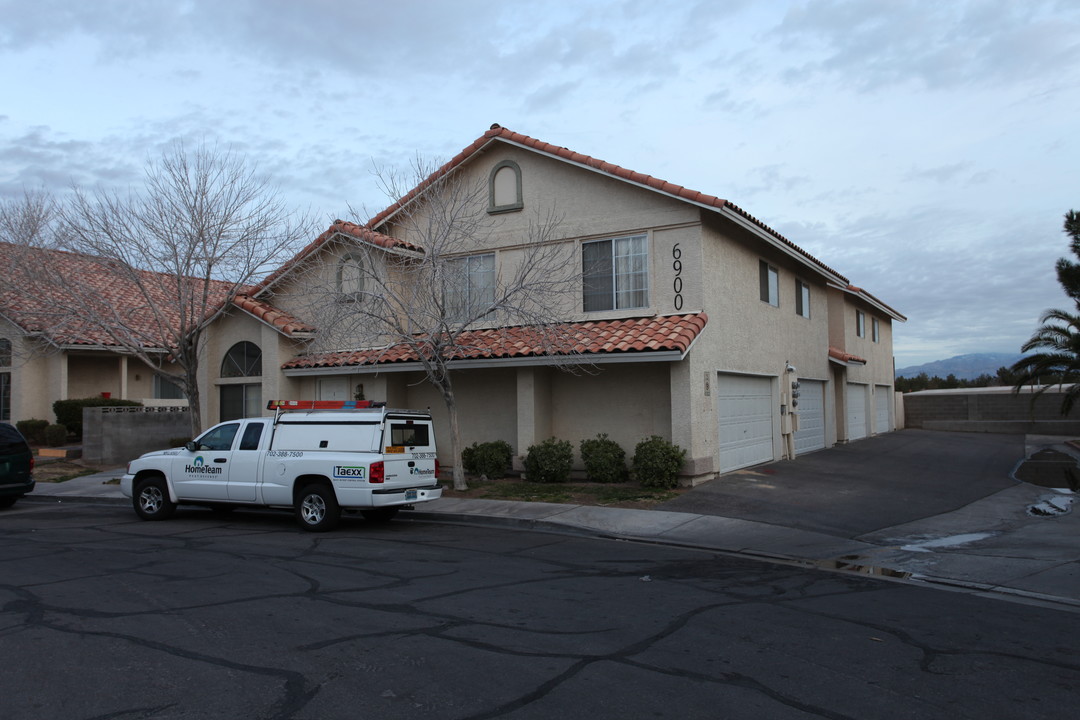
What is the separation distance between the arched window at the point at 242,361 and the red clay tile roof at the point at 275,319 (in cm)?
119

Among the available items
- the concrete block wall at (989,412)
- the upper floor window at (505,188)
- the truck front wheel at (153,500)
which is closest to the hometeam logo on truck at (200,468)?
the truck front wheel at (153,500)

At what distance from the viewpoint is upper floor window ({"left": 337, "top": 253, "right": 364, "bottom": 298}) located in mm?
16741

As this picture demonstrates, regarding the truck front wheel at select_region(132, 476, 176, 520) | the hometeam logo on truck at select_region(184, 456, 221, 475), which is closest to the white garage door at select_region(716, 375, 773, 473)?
the hometeam logo on truck at select_region(184, 456, 221, 475)

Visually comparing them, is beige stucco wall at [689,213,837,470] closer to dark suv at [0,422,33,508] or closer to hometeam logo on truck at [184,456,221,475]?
hometeam logo on truck at [184,456,221,475]

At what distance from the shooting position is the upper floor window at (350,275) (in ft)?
54.9

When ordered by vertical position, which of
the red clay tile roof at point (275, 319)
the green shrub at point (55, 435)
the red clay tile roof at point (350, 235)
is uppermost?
the red clay tile roof at point (350, 235)

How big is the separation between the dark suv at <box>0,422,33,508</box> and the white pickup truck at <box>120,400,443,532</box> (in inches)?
156

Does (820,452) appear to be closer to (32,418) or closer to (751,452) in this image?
(751,452)

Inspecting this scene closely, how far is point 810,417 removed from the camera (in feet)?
76.6

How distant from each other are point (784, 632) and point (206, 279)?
15.4 meters

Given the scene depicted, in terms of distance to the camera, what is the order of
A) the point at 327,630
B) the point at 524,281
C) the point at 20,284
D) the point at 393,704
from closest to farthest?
the point at 393,704 < the point at 327,630 < the point at 524,281 < the point at 20,284

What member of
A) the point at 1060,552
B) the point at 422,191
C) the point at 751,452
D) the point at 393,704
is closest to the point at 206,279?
the point at 422,191

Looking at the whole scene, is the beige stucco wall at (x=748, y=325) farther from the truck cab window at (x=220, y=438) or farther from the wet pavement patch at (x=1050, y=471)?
the truck cab window at (x=220, y=438)

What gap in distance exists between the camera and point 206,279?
1811cm
